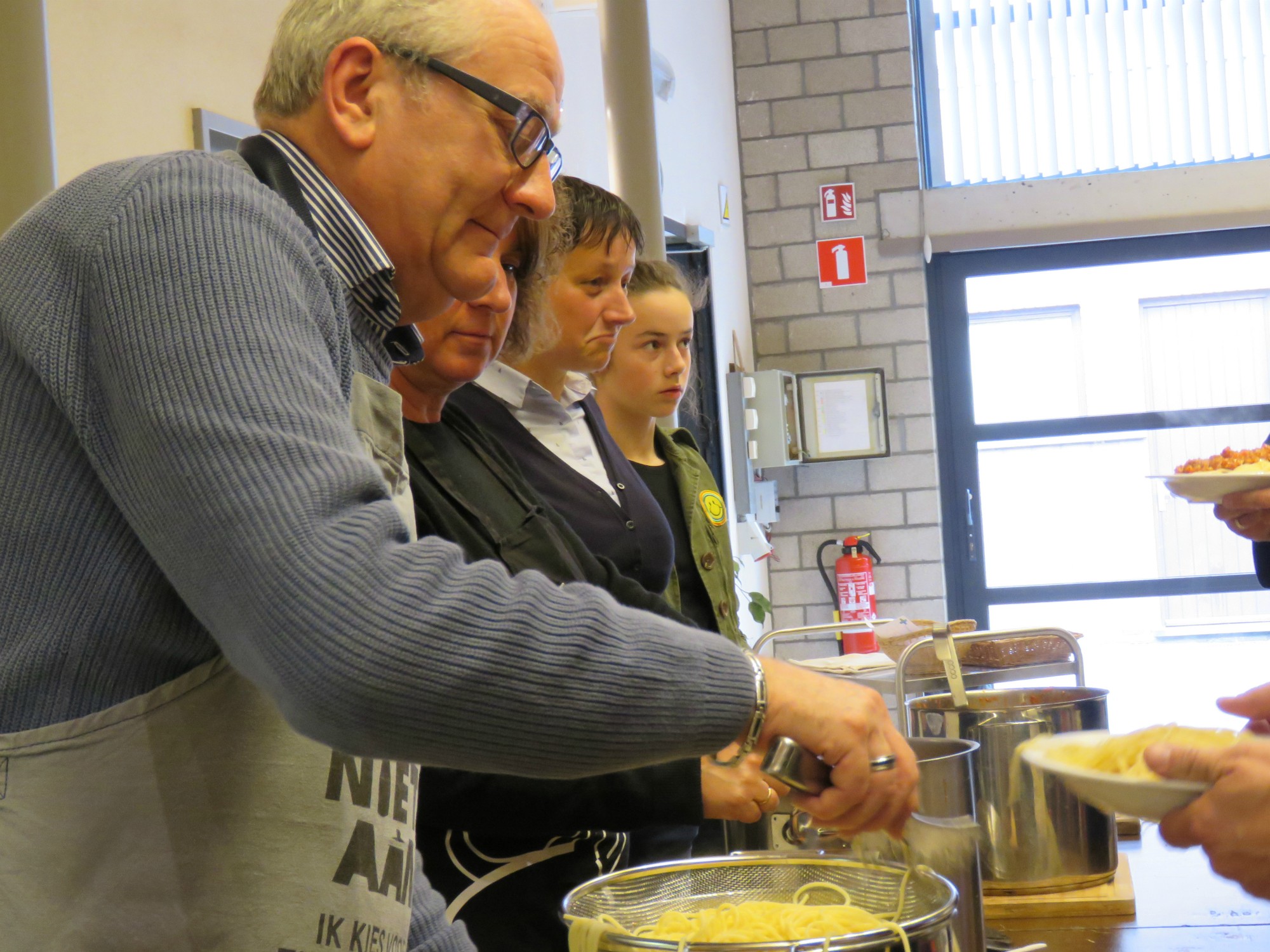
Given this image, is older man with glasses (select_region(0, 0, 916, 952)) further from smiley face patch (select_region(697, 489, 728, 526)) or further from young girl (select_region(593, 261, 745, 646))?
smiley face patch (select_region(697, 489, 728, 526))

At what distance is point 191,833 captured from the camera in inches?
32.1

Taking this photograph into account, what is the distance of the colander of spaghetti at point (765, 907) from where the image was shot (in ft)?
2.80

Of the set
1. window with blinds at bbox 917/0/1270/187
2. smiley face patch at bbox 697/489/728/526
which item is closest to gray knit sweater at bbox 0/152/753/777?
smiley face patch at bbox 697/489/728/526

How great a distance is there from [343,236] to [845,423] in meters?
5.21

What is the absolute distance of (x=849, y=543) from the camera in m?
5.95

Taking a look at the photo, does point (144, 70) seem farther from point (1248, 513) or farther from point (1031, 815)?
point (1248, 513)

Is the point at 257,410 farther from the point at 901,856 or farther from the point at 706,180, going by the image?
the point at 706,180

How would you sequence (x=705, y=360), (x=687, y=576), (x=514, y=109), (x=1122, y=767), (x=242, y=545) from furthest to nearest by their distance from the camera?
(x=705, y=360) → (x=687, y=576) → (x=1122, y=767) → (x=514, y=109) → (x=242, y=545)

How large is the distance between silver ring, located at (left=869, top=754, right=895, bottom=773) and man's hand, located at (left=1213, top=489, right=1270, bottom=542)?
6.22 feet

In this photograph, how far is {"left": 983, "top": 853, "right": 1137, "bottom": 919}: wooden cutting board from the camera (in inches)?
60.7

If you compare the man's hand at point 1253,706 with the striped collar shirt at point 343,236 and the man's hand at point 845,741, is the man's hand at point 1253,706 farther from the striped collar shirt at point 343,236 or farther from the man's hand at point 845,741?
the striped collar shirt at point 343,236

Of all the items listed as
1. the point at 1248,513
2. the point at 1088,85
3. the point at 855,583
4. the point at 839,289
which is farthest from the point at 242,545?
the point at 1088,85

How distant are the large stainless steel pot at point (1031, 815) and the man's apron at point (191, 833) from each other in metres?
0.92

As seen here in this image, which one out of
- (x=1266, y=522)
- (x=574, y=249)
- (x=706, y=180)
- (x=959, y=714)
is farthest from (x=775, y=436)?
(x=959, y=714)
